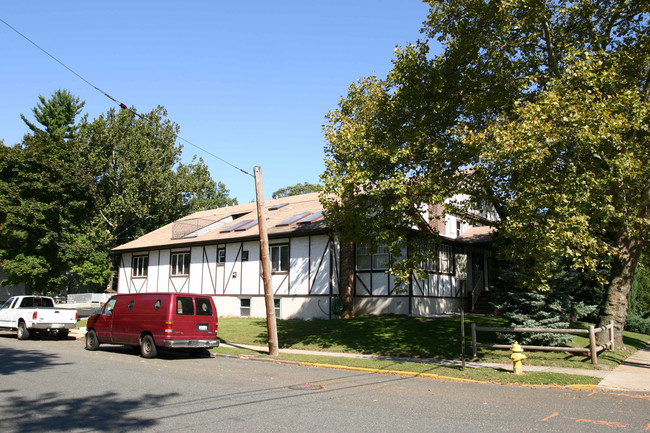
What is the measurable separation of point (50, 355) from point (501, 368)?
13.4m

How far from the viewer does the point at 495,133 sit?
12742 millimetres

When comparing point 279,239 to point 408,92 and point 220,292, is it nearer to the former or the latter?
point 220,292

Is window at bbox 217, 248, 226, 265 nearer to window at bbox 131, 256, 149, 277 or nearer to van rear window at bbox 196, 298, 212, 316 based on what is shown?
window at bbox 131, 256, 149, 277

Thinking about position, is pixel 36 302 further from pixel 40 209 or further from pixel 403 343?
pixel 403 343

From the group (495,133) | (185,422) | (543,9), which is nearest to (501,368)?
(495,133)

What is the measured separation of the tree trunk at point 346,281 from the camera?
80.6 ft

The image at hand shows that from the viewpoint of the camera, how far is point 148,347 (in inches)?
612

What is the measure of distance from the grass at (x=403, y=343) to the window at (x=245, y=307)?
109 inches

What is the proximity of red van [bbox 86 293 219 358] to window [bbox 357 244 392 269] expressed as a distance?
10.9 metres

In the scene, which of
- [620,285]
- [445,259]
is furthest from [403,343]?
[445,259]

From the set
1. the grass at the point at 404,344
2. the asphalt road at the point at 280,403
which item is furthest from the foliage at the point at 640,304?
the asphalt road at the point at 280,403

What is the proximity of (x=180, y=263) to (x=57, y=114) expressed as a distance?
3292cm

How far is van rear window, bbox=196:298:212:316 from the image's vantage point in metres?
16.0

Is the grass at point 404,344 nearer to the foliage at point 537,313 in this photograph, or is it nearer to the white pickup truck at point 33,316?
the foliage at point 537,313
